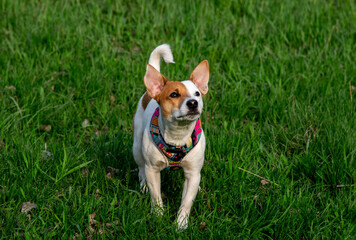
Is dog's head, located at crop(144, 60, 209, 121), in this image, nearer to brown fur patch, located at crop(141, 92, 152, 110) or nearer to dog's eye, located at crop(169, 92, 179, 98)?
dog's eye, located at crop(169, 92, 179, 98)

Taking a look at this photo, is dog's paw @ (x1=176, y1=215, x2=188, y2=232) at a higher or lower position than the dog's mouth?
lower

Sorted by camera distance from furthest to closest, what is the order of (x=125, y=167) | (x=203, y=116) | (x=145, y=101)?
(x=203, y=116), (x=125, y=167), (x=145, y=101)

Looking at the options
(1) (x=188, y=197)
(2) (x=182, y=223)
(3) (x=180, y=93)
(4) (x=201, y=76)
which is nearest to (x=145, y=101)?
(4) (x=201, y=76)

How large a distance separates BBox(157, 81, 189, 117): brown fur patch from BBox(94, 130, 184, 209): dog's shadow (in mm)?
1025

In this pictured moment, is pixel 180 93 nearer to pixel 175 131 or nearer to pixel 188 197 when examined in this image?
pixel 175 131

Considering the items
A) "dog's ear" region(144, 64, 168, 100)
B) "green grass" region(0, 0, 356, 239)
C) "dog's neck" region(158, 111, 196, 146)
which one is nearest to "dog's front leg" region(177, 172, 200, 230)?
"green grass" region(0, 0, 356, 239)

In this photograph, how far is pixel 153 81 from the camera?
146 inches

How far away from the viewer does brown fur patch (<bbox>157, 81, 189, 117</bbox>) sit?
11.4 feet

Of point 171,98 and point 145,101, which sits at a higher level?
point 171,98

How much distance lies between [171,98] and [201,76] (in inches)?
15.6

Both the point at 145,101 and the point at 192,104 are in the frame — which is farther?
the point at 145,101

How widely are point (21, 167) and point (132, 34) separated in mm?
3383

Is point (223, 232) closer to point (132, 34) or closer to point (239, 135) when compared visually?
point (239, 135)

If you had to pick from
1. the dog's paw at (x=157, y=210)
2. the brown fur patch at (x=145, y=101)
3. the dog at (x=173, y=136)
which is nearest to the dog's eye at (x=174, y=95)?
the dog at (x=173, y=136)
